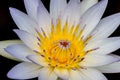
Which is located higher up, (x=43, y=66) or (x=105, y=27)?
(x=105, y=27)

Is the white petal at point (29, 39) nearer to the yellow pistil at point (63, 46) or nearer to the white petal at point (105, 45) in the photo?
the yellow pistil at point (63, 46)

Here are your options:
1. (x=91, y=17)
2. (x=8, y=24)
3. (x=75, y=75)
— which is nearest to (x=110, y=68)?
(x=75, y=75)

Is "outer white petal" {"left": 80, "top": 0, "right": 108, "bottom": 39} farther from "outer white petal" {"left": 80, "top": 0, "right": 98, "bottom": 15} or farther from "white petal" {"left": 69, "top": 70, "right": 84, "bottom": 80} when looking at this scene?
"white petal" {"left": 69, "top": 70, "right": 84, "bottom": 80}

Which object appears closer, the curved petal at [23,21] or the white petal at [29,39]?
the white petal at [29,39]

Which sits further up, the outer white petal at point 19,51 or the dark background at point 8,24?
the dark background at point 8,24

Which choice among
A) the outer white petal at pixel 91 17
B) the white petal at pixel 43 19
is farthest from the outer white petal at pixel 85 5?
the white petal at pixel 43 19

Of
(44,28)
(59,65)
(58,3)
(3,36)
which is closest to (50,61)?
(59,65)

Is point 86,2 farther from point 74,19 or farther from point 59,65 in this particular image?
point 59,65

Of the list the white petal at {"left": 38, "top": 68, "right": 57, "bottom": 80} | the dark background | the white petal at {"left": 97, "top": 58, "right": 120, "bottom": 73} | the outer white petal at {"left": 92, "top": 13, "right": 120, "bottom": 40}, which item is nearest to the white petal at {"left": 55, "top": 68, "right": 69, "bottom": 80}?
the white petal at {"left": 38, "top": 68, "right": 57, "bottom": 80}
